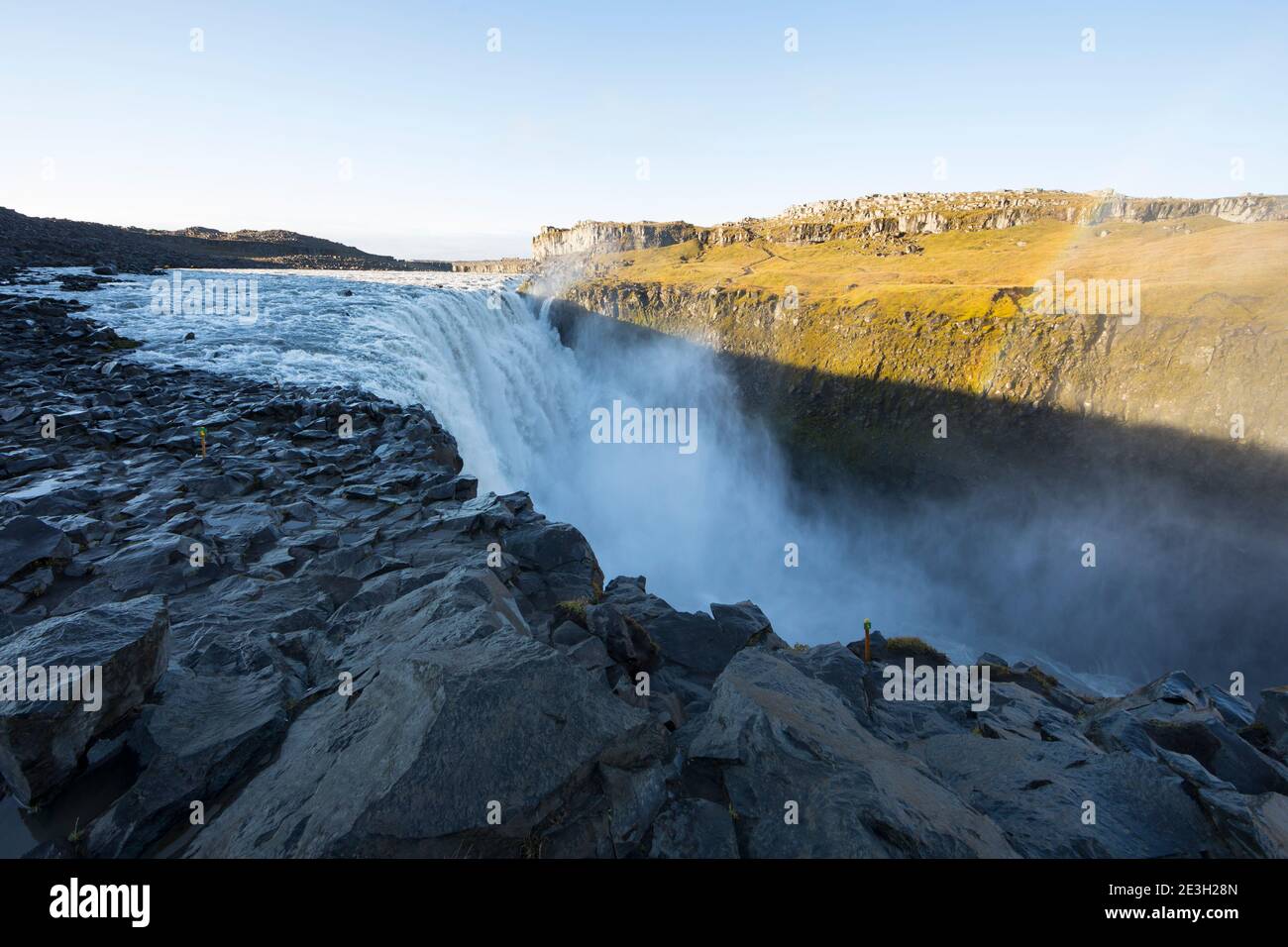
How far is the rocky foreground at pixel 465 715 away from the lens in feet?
17.0

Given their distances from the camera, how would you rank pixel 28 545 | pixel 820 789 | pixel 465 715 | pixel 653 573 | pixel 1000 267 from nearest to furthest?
pixel 465 715, pixel 820 789, pixel 28 545, pixel 653 573, pixel 1000 267

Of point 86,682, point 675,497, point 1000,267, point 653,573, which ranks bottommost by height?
point 653,573

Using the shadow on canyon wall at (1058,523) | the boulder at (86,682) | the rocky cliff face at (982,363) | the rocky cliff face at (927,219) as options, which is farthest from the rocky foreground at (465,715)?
the rocky cliff face at (927,219)

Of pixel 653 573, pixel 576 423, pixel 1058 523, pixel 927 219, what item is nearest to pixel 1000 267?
pixel 1058 523

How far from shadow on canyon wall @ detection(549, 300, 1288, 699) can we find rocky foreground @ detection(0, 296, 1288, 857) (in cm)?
2477

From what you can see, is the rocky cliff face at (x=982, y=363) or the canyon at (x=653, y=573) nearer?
the canyon at (x=653, y=573)

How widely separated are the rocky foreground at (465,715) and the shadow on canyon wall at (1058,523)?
2477cm

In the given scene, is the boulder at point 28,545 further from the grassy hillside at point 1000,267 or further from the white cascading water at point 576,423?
the grassy hillside at point 1000,267

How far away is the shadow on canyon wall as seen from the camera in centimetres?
3144

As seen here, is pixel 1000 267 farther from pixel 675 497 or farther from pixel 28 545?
pixel 28 545

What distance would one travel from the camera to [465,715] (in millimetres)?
5434

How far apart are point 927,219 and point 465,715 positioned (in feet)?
426

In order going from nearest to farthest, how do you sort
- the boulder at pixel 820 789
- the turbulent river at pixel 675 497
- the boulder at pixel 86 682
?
the boulder at pixel 820 789
the boulder at pixel 86 682
the turbulent river at pixel 675 497
